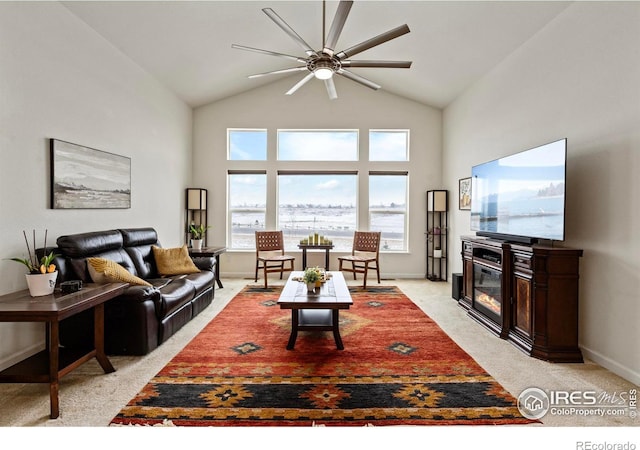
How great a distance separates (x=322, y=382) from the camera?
241 cm

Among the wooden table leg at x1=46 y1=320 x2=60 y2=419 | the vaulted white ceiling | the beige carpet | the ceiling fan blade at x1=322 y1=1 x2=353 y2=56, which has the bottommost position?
the beige carpet

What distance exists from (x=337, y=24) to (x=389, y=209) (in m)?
4.18

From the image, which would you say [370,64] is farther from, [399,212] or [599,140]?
[399,212]

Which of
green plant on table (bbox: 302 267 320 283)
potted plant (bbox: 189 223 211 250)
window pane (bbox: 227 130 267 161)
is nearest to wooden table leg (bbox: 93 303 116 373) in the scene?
green plant on table (bbox: 302 267 320 283)

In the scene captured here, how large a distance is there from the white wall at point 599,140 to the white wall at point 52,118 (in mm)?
4788

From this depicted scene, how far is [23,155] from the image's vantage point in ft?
9.22

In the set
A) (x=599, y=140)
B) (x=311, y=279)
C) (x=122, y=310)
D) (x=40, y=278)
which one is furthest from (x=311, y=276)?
(x=599, y=140)

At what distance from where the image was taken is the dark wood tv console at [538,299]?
2.83 meters

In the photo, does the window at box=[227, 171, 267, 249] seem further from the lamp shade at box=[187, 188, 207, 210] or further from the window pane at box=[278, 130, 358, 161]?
the window pane at box=[278, 130, 358, 161]

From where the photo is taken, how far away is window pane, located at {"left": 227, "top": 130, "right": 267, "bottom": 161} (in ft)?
21.1

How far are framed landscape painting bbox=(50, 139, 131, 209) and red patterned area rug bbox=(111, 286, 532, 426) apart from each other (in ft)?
6.18

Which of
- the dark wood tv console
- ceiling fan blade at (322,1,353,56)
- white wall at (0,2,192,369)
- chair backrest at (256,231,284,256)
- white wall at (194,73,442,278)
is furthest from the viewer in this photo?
white wall at (194,73,442,278)

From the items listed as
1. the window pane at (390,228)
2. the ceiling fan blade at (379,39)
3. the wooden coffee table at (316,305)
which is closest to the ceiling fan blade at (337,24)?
the ceiling fan blade at (379,39)

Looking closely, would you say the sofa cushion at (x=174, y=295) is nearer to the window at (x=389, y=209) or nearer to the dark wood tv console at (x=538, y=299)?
the dark wood tv console at (x=538, y=299)
